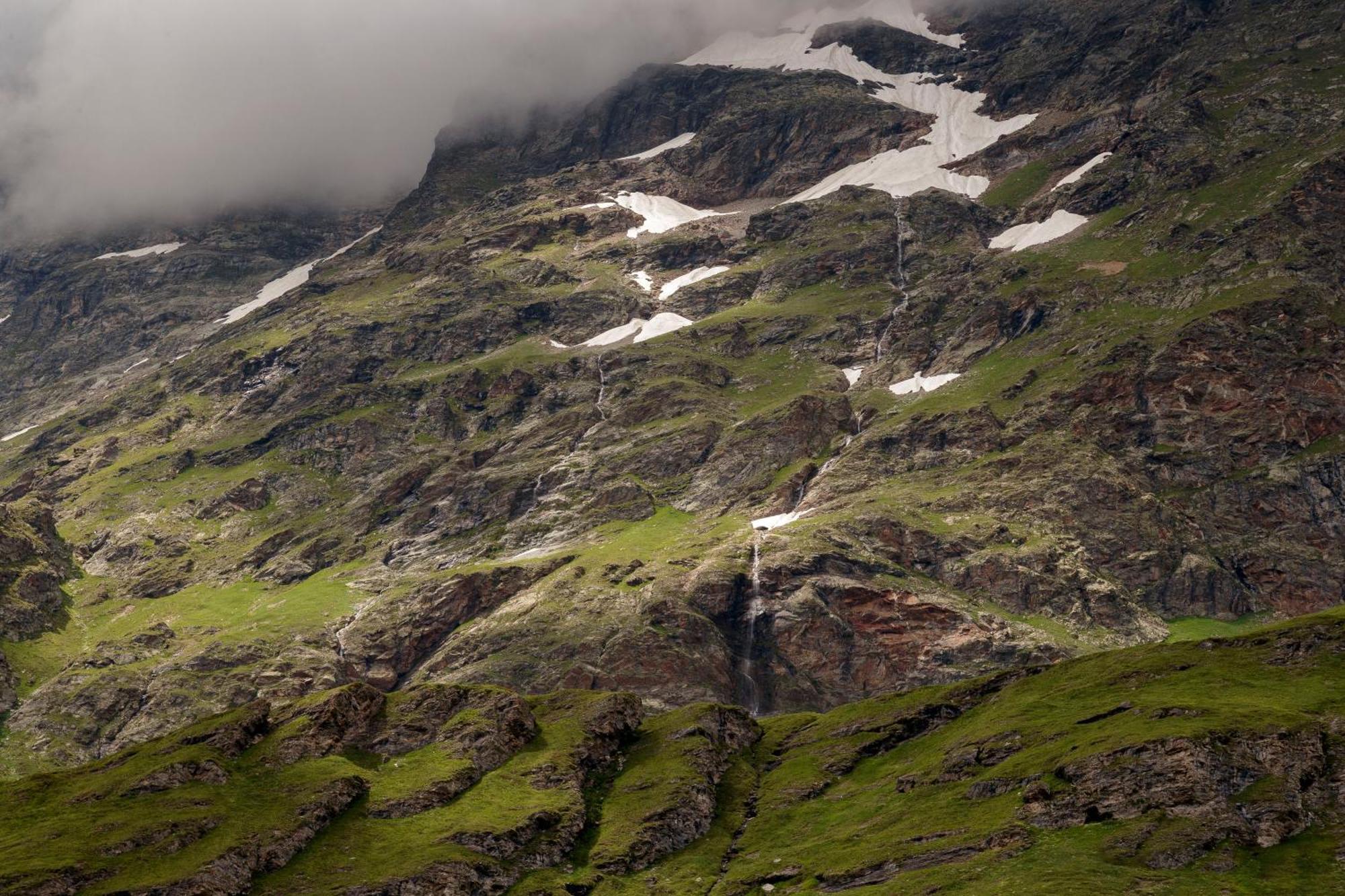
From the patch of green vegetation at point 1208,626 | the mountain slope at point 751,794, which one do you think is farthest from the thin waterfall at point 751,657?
the patch of green vegetation at point 1208,626

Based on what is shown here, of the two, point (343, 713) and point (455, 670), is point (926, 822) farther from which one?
point (455, 670)

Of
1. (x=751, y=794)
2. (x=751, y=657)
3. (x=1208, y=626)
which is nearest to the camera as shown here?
(x=751, y=794)

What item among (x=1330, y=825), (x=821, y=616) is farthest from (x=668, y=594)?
(x=1330, y=825)

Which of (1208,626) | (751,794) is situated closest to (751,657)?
(1208,626)

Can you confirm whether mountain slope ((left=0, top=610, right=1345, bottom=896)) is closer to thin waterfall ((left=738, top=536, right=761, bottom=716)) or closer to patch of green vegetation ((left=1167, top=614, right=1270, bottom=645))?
thin waterfall ((left=738, top=536, right=761, bottom=716))

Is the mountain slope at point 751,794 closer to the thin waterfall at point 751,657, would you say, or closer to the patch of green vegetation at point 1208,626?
the thin waterfall at point 751,657

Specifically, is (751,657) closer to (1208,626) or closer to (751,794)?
(1208,626)

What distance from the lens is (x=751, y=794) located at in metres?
112

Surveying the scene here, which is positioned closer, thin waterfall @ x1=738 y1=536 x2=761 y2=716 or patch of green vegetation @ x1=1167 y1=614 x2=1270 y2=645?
patch of green vegetation @ x1=1167 y1=614 x2=1270 y2=645

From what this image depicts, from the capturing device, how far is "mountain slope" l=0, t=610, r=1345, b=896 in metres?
74.1

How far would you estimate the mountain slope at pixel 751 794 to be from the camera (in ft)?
243

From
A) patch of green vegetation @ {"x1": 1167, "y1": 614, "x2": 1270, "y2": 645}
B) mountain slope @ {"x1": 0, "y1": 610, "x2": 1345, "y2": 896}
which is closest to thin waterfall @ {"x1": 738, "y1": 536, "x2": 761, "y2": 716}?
mountain slope @ {"x1": 0, "y1": 610, "x2": 1345, "y2": 896}

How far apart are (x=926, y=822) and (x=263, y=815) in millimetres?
56613

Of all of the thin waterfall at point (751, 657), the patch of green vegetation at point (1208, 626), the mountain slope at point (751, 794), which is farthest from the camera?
the thin waterfall at point (751, 657)
